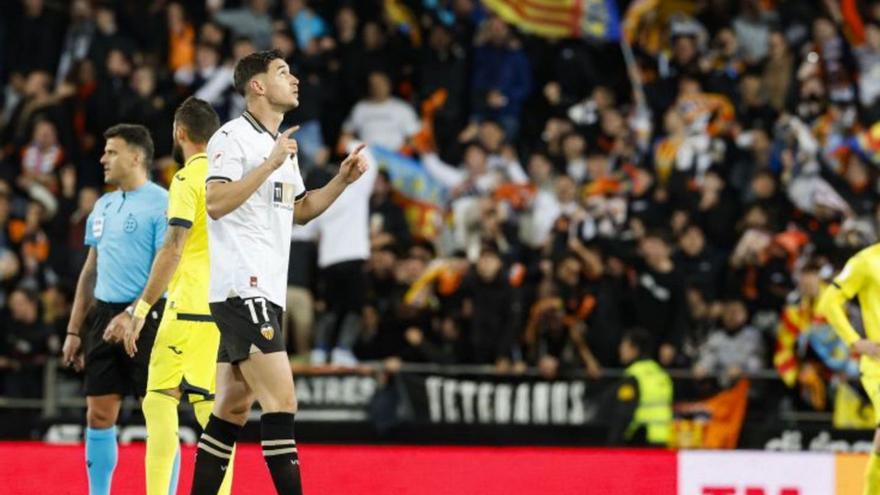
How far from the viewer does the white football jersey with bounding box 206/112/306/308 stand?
777cm

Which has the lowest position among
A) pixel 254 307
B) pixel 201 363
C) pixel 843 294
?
pixel 201 363

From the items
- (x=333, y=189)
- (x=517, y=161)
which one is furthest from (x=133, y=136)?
(x=517, y=161)

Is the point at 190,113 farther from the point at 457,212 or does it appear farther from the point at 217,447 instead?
the point at 457,212

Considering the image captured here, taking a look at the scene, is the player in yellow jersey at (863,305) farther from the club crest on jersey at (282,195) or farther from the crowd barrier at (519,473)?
the club crest on jersey at (282,195)

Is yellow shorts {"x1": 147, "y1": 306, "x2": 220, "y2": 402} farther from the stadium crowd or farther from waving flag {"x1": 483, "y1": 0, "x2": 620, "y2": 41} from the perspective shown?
waving flag {"x1": 483, "y1": 0, "x2": 620, "y2": 41}

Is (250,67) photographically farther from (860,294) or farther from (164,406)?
(860,294)

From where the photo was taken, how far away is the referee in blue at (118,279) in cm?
915

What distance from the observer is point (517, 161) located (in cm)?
1773

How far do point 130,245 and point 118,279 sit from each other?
7.8 inches

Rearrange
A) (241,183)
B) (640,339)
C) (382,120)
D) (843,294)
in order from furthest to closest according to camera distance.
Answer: (382,120) < (640,339) < (843,294) < (241,183)

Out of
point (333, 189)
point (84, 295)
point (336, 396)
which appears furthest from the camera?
point (336, 396)

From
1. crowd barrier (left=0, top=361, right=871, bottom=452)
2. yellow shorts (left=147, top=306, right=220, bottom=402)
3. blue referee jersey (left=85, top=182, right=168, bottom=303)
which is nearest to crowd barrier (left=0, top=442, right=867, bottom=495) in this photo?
yellow shorts (left=147, top=306, right=220, bottom=402)

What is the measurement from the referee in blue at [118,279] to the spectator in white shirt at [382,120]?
A: 8262 millimetres

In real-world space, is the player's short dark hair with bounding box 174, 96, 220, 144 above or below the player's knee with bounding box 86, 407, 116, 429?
above
